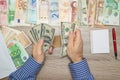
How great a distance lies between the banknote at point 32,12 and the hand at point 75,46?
0.16m

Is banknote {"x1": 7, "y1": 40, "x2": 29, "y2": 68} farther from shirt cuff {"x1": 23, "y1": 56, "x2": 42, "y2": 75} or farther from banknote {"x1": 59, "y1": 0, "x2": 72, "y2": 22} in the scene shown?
banknote {"x1": 59, "y1": 0, "x2": 72, "y2": 22}

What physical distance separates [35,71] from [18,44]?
0.45 ft

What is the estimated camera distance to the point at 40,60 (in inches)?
42.5

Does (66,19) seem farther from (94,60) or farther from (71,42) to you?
(94,60)

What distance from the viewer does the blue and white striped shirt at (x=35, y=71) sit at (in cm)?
104

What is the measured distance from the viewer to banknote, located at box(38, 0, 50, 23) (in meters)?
1.11

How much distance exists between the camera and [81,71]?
3.39 feet

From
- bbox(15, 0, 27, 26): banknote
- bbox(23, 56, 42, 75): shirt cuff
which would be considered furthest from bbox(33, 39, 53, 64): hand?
bbox(15, 0, 27, 26): banknote

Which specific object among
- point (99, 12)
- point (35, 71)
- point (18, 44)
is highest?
point (99, 12)

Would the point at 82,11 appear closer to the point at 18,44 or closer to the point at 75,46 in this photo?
the point at 75,46

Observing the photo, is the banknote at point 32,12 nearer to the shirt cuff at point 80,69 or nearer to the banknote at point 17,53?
the banknote at point 17,53

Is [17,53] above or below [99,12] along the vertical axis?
below

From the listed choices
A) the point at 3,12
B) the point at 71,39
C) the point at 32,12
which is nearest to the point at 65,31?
the point at 71,39

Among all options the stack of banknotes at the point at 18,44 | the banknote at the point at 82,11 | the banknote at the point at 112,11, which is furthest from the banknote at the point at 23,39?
the banknote at the point at 112,11
